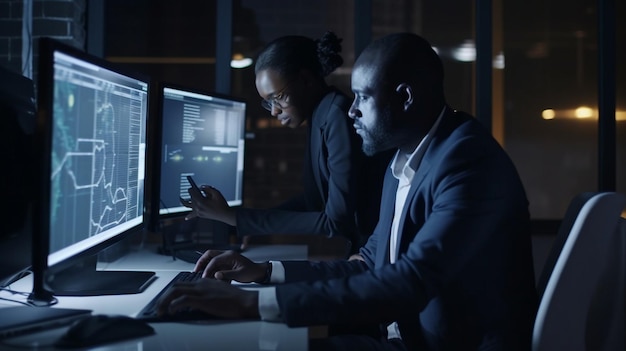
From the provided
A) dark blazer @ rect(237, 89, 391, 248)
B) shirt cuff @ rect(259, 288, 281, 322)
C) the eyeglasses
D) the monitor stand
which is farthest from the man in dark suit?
the eyeglasses

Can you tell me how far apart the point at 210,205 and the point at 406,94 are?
859mm

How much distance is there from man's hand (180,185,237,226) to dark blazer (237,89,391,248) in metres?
0.04

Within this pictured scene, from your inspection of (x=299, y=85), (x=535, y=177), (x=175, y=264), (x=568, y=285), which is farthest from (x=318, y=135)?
(x=535, y=177)

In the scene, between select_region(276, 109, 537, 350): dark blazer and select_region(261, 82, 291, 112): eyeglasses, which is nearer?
select_region(276, 109, 537, 350): dark blazer

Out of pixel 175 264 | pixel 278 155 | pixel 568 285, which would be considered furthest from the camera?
pixel 278 155

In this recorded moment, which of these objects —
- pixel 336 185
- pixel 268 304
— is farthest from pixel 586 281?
pixel 336 185

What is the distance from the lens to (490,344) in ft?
4.13

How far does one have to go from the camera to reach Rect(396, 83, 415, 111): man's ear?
4.63 feet

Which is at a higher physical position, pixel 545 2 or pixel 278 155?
pixel 545 2

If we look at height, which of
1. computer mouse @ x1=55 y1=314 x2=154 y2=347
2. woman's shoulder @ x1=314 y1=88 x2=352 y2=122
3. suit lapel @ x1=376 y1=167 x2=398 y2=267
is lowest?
computer mouse @ x1=55 y1=314 x2=154 y2=347

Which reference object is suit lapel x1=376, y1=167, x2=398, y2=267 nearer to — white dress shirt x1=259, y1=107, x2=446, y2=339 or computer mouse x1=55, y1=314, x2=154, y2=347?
white dress shirt x1=259, y1=107, x2=446, y2=339

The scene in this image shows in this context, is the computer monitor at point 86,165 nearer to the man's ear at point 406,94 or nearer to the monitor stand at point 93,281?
the monitor stand at point 93,281

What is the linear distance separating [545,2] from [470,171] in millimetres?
5184

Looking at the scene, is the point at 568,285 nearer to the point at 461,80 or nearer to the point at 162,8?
the point at 461,80
